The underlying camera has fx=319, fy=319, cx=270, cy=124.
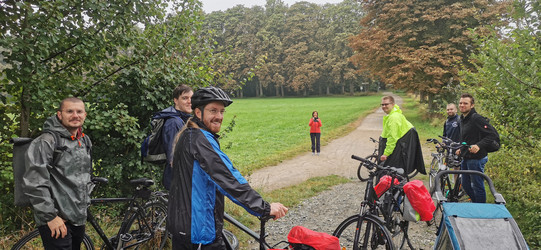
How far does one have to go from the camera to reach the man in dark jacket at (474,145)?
216 inches

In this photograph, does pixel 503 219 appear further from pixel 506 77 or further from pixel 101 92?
pixel 101 92

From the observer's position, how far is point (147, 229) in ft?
13.5

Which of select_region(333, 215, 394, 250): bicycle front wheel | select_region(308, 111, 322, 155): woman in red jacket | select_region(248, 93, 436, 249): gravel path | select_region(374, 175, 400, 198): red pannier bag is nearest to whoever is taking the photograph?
select_region(333, 215, 394, 250): bicycle front wheel

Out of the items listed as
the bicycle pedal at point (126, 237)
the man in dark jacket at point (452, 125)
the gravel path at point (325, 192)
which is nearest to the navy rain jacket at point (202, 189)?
the bicycle pedal at point (126, 237)

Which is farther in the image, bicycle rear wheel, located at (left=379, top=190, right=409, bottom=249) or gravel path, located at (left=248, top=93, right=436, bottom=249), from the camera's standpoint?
gravel path, located at (left=248, top=93, right=436, bottom=249)

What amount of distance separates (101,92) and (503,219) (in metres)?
5.26

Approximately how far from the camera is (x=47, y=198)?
2.68 meters

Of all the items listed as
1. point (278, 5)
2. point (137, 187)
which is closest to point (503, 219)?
point (137, 187)

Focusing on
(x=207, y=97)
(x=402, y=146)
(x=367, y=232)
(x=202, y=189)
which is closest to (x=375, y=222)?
(x=367, y=232)

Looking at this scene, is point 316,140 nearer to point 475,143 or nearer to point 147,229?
point 475,143

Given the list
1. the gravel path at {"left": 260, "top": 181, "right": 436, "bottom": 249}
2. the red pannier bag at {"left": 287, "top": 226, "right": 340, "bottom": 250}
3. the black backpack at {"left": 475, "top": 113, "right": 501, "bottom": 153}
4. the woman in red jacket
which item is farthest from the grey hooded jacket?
the woman in red jacket

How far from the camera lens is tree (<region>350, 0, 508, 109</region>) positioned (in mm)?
21047

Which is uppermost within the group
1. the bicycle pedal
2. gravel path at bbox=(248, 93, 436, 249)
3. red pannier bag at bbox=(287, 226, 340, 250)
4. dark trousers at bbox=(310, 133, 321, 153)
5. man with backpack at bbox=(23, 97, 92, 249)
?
man with backpack at bbox=(23, 97, 92, 249)

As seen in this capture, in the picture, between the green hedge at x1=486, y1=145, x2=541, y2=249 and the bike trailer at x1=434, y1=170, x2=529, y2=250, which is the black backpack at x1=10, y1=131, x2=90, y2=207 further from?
the green hedge at x1=486, y1=145, x2=541, y2=249
